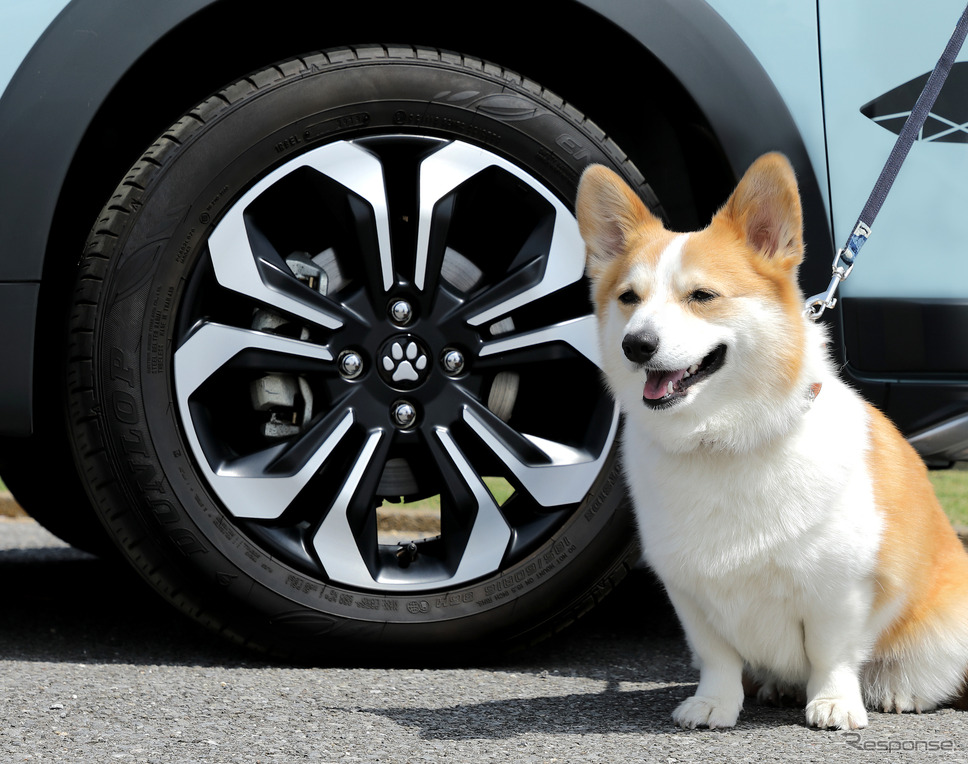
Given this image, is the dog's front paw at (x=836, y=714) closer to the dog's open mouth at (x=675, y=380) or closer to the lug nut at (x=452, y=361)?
the dog's open mouth at (x=675, y=380)

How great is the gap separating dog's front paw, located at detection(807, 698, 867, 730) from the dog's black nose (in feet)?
2.60

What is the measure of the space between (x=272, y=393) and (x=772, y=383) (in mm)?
1183

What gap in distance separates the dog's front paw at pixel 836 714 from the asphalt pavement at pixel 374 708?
0.9 inches

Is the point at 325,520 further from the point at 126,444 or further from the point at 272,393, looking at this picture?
the point at 126,444

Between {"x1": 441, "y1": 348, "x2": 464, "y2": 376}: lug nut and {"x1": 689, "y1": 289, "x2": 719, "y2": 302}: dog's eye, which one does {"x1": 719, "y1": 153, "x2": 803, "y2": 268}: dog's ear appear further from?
{"x1": 441, "y1": 348, "x2": 464, "y2": 376}: lug nut

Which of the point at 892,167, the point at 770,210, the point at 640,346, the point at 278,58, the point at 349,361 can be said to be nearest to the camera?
the point at 640,346

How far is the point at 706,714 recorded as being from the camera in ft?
6.78

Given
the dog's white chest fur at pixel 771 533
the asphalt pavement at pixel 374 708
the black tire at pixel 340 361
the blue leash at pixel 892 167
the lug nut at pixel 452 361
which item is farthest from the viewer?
the lug nut at pixel 452 361

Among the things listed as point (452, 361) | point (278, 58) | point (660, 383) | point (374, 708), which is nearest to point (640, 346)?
point (660, 383)

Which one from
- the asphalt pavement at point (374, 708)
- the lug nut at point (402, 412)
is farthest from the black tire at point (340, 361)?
the asphalt pavement at point (374, 708)

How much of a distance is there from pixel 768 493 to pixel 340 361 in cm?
103

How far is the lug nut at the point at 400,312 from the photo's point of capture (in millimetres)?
2434

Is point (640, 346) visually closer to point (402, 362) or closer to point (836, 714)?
point (402, 362)

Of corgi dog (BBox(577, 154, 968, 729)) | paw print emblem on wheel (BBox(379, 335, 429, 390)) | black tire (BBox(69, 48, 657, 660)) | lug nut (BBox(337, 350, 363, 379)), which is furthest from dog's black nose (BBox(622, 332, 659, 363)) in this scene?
lug nut (BBox(337, 350, 363, 379))
